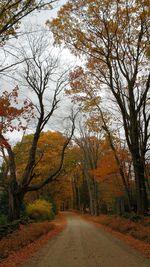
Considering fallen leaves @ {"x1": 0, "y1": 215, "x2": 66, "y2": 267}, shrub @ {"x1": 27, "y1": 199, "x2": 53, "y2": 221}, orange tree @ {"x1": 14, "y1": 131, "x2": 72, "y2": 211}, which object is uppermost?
orange tree @ {"x1": 14, "y1": 131, "x2": 72, "y2": 211}

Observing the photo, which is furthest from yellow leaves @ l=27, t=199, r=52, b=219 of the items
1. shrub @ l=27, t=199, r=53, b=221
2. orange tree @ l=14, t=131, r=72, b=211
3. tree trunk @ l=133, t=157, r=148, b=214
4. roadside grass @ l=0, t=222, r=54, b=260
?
tree trunk @ l=133, t=157, r=148, b=214

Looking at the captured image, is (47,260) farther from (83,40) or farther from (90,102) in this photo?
(90,102)

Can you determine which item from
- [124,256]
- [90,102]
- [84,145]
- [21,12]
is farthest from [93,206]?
[21,12]

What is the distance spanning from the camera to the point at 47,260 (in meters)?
9.54

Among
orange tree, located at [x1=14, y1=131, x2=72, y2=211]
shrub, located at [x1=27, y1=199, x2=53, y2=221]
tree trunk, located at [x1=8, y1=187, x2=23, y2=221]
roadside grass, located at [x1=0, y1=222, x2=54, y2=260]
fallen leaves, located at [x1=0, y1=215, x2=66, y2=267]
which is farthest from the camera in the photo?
orange tree, located at [x1=14, y1=131, x2=72, y2=211]

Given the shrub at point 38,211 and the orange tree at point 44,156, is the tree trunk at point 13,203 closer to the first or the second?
the shrub at point 38,211

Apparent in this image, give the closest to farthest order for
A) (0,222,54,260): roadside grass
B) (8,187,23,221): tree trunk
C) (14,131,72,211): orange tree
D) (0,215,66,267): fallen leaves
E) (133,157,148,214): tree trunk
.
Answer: (0,215,66,267): fallen leaves, (0,222,54,260): roadside grass, (8,187,23,221): tree trunk, (133,157,148,214): tree trunk, (14,131,72,211): orange tree

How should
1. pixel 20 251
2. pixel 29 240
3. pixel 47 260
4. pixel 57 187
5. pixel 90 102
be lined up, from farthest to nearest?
pixel 57 187 → pixel 90 102 → pixel 29 240 → pixel 20 251 → pixel 47 260

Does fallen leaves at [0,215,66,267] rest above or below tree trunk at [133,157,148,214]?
below

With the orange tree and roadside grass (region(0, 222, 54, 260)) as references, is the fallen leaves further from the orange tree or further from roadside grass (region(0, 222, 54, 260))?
the orange tree

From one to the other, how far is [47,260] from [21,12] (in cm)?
691

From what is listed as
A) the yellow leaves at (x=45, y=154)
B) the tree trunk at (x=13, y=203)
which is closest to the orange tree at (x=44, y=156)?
the yellow leaves at (x=45, y=154)

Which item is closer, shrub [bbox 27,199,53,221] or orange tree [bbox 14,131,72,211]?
shrub [bbox 27,199,53,221]

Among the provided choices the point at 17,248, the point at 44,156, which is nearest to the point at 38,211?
the point at 44,156
